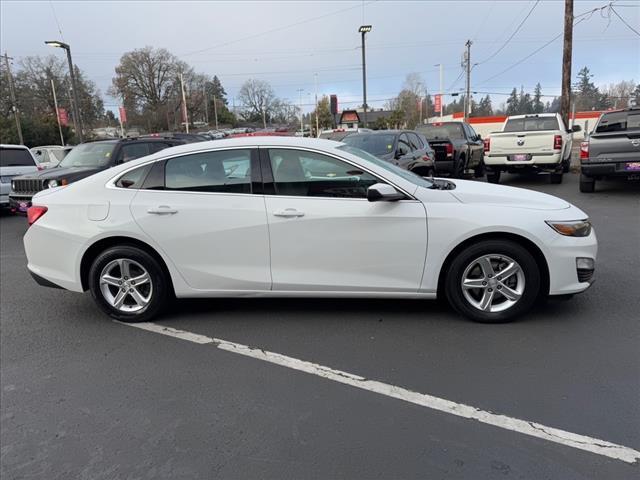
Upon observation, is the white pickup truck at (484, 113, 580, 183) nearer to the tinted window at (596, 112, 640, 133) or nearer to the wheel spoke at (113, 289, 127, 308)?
the tinted window at (596, 112, 640, 133)

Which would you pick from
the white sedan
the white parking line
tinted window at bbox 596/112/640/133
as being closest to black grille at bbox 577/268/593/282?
the white sedan

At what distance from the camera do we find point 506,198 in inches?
160

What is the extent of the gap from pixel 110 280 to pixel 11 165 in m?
8.88

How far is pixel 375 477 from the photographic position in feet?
7.59

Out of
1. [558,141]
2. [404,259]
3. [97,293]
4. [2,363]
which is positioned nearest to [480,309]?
[404,259]

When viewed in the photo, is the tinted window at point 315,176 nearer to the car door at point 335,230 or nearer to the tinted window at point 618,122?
the car door at point 335,230

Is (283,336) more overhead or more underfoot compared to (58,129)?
more underfoot

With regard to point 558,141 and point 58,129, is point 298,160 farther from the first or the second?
point 58,129

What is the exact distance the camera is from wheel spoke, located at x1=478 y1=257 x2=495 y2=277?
12.9 ft

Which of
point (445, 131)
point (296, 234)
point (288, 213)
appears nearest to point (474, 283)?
point (296, 234)

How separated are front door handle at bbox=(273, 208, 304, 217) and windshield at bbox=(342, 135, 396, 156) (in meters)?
5.43

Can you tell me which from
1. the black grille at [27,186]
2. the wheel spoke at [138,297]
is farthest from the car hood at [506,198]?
the black grille at [27,186]

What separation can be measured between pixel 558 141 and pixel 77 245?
11187 mm

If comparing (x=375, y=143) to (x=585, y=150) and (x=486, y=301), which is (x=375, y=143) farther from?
(x=486, y=301)
